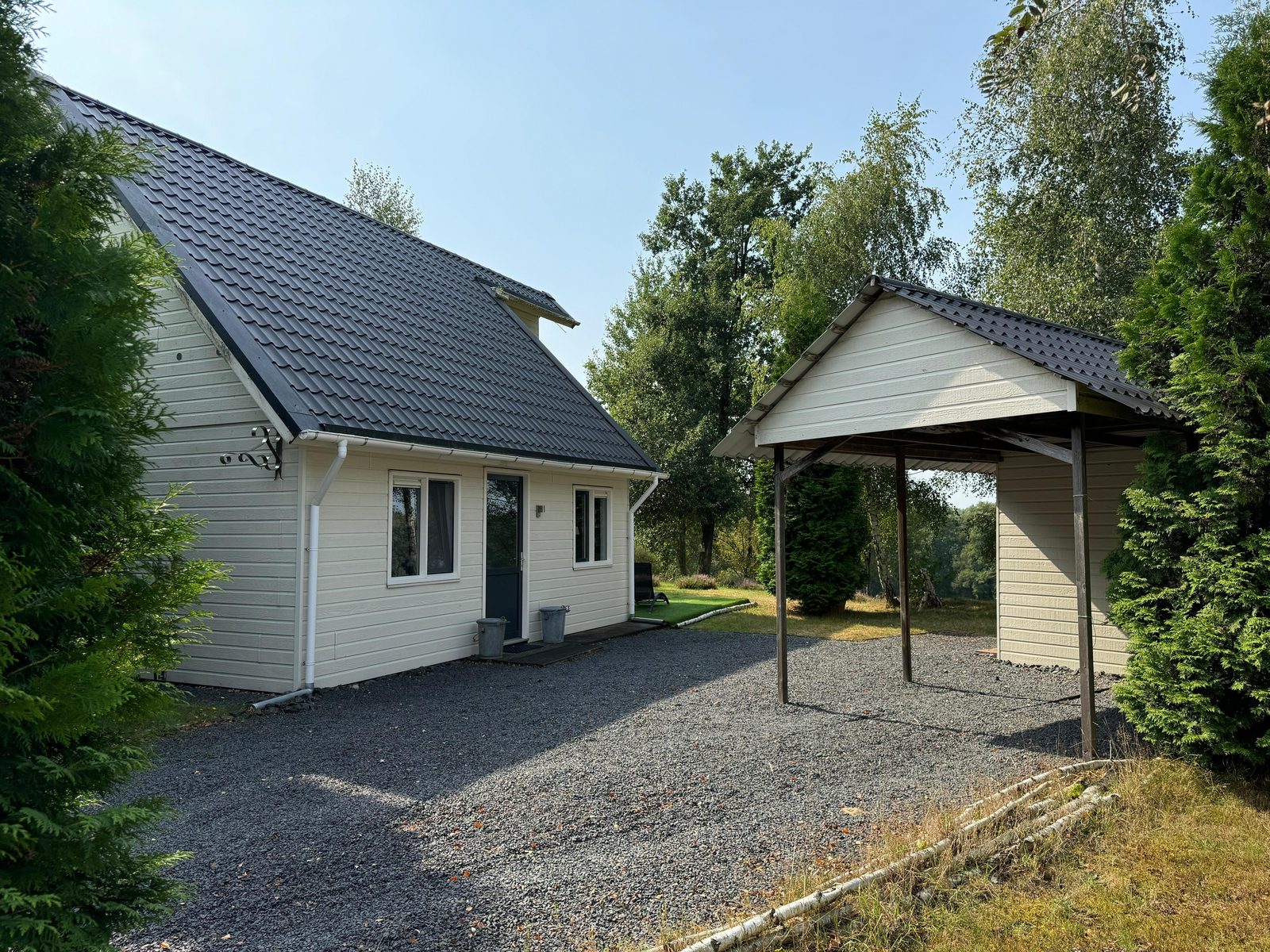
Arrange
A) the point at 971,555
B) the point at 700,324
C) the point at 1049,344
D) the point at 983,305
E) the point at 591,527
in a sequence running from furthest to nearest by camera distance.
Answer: the point at 700,324
the point at 971,555
the point at 591,527
the point at 983,305
the point at 1049,344

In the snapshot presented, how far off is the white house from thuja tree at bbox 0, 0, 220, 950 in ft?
17.8

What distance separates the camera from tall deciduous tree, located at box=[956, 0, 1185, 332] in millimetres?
14750

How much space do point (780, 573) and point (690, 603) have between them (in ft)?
30.0

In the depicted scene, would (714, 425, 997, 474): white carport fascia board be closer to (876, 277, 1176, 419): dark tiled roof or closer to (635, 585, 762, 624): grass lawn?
(876, 277, 1176, 419): dark tiled roof

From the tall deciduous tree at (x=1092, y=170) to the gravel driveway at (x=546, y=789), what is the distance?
8.88 m

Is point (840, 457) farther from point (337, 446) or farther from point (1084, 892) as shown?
point (1084, 892)

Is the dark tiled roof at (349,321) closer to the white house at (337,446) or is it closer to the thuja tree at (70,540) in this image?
the white house at (337,446)

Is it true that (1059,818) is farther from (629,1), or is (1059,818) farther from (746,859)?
(629,1)

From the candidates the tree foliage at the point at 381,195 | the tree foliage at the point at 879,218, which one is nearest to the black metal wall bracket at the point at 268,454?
the tree foliage at the point at 879,218

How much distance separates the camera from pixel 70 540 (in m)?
2.43

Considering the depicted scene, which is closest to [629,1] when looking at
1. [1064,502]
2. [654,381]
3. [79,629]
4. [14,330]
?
[14,330]

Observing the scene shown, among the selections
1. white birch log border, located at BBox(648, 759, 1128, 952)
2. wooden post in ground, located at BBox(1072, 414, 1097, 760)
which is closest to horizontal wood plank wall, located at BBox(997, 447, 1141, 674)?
wooden post in ground, located at BBox(1072, 414, 1097, 760)

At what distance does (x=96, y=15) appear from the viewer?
308cm

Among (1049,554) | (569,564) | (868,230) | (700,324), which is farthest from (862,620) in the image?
(700,324)
